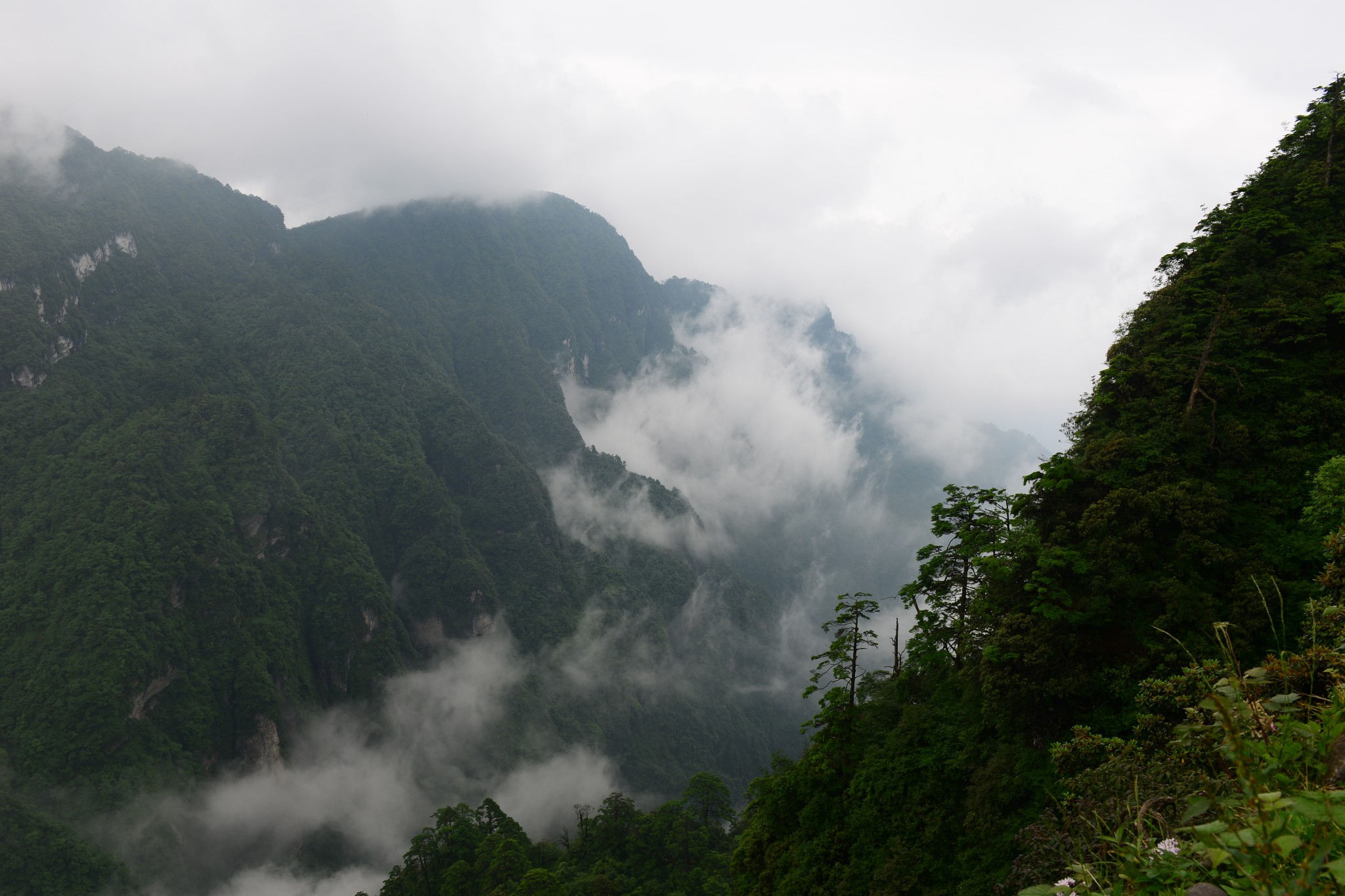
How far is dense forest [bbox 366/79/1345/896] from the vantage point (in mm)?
15789

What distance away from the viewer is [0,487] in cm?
11544

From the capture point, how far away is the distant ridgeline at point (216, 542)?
9744 centimetres

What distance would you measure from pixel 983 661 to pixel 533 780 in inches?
5121

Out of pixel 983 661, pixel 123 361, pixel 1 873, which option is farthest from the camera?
pixel 123 361

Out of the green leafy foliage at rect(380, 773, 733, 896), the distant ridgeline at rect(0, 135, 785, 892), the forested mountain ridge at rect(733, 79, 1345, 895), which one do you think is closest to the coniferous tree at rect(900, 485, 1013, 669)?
the forested mountain ridge at rect(733, 79, 1345, 895)

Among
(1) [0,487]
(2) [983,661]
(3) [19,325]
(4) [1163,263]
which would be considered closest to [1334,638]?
(2) [983,661]

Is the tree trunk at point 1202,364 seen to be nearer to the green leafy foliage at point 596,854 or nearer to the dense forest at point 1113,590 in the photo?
the dense forest at point 1113,590

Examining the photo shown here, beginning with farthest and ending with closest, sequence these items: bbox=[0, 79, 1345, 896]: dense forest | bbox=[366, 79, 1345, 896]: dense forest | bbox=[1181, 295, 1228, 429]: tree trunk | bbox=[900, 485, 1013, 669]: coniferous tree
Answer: bbox=[900, 485, 1013, 669]: coniferous tree
bbox=[1181, 295, 1228, 429]: tree trunk
bbox=[366, 79, 1345, 896]: dense forest
bbox=[0, 79, 1345, 896]: dense forest

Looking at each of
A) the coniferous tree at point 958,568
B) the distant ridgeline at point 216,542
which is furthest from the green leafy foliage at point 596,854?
the distant ridgeline at point 216,542

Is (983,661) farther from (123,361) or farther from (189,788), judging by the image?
(123,361)

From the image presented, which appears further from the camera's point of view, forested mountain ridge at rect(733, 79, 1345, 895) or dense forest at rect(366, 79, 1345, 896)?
forested mountain ridge at rect(733, 79, 1345, 895)

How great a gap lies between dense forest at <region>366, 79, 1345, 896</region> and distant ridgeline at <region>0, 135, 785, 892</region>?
318ft

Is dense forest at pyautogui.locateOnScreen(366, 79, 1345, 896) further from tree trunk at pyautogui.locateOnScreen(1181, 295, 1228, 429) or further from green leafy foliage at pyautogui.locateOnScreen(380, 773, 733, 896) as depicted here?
green leafy foliage at pyautogui.locateOnScreen(380, 773, 733, 896)

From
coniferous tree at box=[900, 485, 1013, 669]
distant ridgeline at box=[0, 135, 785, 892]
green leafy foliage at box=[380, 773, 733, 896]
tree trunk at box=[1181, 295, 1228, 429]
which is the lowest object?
green leafy foliage at box=[380, 773, 733, 896]
